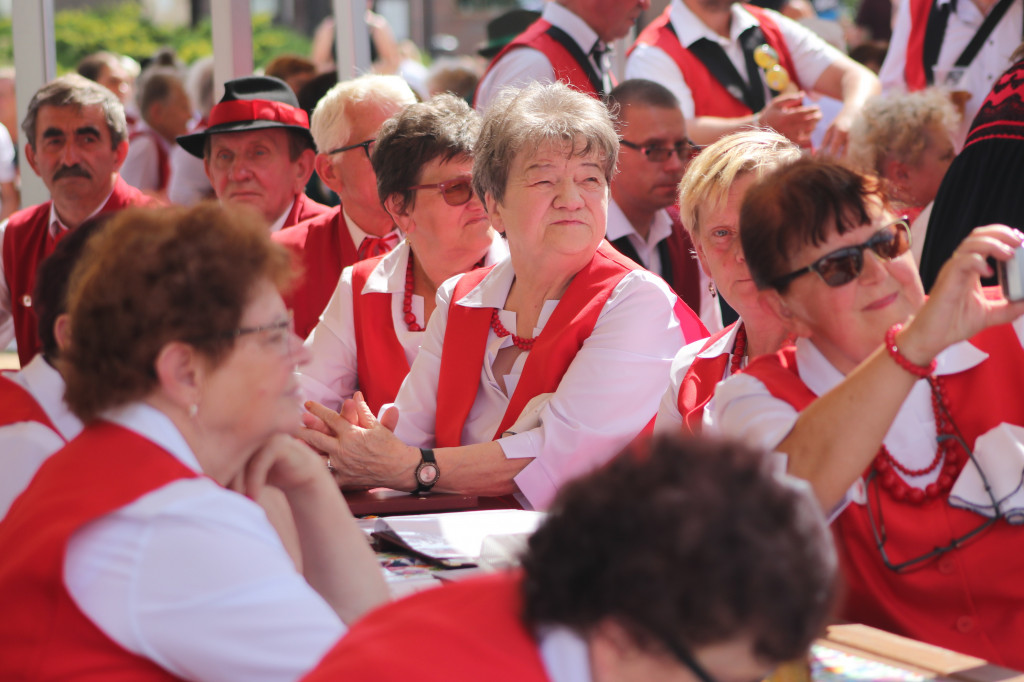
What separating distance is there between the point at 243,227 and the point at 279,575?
519 millimetres

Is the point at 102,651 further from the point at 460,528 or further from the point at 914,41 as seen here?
the point at 914,41

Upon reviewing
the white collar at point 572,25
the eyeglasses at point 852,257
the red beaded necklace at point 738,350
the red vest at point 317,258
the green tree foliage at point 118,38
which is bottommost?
the green tree foliage at point 118,38

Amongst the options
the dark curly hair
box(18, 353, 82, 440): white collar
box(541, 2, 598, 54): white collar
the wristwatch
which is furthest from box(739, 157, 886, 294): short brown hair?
box(541, 2, 598, 54): white collar

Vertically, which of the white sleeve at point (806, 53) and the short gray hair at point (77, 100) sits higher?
the white sleeve at point (806, 53)

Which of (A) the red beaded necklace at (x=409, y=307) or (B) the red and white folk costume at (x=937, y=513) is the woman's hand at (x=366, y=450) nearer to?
(A) the red beaded necklace at (x=409, y=307)

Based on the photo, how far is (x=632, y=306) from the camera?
2949 millimetres

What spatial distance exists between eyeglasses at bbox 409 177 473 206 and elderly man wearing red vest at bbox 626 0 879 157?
5.51 feet

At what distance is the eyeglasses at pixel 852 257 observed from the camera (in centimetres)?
200

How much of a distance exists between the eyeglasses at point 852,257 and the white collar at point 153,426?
1.10 meters

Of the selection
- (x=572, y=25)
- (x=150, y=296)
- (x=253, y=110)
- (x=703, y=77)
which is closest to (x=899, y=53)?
(x=703, y=77)

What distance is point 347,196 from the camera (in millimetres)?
4430

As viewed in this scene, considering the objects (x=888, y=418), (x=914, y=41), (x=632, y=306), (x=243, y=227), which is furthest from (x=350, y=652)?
(x=914, y=41)

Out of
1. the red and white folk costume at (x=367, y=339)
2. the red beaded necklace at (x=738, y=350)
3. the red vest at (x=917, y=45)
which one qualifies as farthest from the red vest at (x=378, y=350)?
the red vest at (x=917, y=45)

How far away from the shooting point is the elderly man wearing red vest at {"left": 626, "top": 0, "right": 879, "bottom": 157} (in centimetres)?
505
